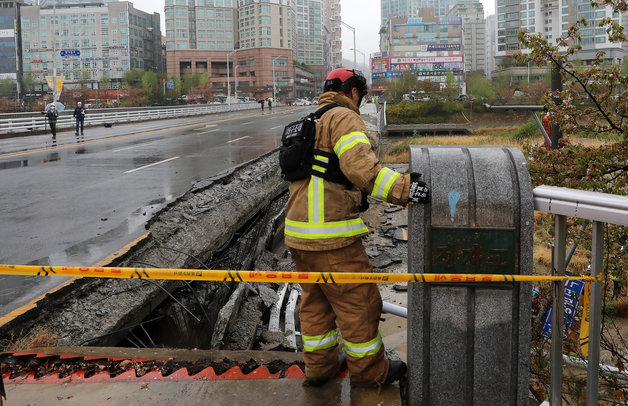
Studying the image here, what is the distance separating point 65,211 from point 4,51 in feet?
446

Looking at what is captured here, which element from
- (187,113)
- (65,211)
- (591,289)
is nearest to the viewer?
(591,289)

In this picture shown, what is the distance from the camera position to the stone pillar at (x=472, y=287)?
2879 mm

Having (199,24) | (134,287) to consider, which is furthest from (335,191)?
(199,24)

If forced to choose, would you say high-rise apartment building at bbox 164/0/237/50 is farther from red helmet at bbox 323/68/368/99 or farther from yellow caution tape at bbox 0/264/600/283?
yellow caution tape at bbox 0/264/600/283

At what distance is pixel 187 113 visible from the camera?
50.4 m

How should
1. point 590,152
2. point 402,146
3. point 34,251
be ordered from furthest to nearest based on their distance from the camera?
point 402,146, point 34,251, point 590,152

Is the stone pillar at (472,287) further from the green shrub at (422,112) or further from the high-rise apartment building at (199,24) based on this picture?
the high-rise apartment building at (199,24)

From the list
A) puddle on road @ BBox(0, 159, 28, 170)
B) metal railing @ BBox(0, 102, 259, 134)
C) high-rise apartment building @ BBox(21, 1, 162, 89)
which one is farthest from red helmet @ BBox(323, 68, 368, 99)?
high-rise apartment building @ BBox(21, 1, 162, 89)

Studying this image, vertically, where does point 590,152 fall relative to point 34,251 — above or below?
above

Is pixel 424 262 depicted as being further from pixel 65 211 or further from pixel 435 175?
pixel 65 211

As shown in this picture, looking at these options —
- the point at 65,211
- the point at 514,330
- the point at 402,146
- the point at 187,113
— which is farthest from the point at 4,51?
the point at 514,330

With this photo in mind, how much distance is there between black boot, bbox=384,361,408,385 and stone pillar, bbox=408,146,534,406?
40 centimetres

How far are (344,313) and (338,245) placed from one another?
0.41m

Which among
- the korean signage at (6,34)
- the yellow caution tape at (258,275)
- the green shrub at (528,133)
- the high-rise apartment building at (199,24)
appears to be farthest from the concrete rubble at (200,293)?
the high-rise apartment building at (199,24)
